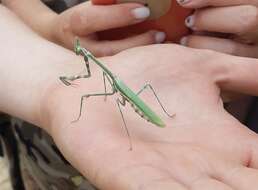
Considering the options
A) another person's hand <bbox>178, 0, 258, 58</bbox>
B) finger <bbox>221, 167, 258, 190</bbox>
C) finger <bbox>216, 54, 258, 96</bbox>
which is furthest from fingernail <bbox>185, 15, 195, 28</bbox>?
finger <bbox>221, 167, 258, 190</bbox>

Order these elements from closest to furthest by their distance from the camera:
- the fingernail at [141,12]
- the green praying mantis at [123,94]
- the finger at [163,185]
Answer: the finger at [163,185] < the green praying mantis at [123,94] < the fingernail at [141,12]

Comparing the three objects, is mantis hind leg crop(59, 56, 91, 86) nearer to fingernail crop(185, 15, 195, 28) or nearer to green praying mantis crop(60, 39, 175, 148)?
green praying mantis crop(60, 39, 175, 148)

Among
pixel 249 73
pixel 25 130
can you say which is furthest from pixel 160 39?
pixel 25 130

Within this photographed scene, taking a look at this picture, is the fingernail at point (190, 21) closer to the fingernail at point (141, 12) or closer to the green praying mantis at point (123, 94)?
the fingernail at point (141, 12)

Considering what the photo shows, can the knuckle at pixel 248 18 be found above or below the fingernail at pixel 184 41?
above

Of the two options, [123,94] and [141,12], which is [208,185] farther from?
[141,12]

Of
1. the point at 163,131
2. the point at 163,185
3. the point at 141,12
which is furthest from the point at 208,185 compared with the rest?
the point at 141,12

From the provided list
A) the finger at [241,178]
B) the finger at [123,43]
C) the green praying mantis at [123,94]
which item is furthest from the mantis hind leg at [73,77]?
the finger at [241,178]
